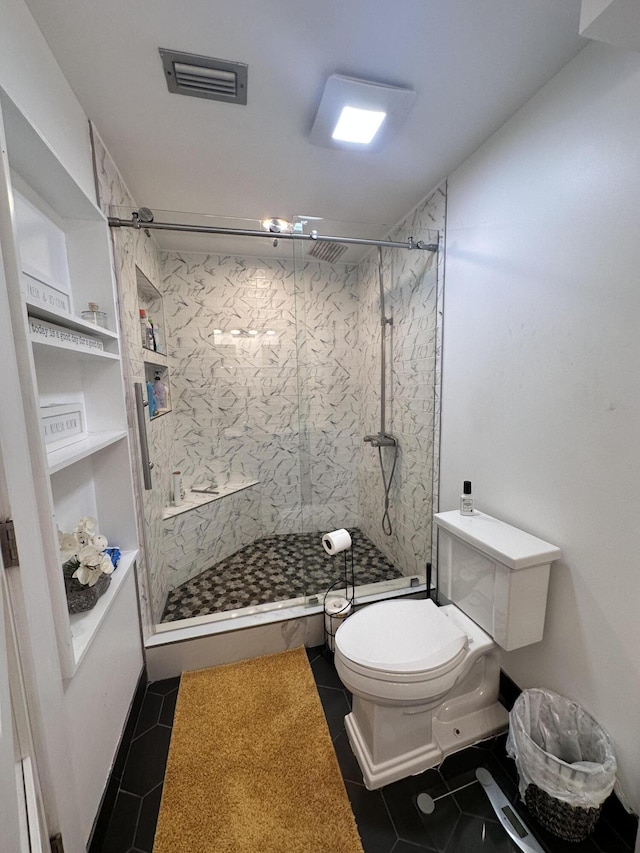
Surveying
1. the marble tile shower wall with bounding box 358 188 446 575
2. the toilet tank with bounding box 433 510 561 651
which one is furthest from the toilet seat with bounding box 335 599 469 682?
the marble tile shower wall with bounding box 358 188 446 575

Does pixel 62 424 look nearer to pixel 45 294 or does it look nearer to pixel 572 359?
pixel 45 294

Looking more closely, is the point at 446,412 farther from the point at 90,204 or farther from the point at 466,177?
the point at 90,204

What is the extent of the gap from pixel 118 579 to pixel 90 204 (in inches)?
56.7

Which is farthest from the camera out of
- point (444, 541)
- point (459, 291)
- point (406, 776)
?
point (459, 291)

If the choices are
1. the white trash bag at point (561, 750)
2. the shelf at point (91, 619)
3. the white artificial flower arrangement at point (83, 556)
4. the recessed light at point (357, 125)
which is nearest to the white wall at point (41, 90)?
the recessed light at point (357, 125)

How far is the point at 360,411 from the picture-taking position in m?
2.77

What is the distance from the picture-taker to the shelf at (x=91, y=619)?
974 mm

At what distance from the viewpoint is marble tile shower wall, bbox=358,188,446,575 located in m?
1.94

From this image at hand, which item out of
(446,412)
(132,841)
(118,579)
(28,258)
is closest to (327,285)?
(446,412)

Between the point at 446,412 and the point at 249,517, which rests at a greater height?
the point at 446,412

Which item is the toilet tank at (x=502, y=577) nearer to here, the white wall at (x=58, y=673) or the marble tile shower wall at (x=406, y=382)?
the marble tile shower wall at (x=406, y=382)

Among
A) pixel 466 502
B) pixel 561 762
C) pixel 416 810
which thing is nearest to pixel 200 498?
pixel 466 502

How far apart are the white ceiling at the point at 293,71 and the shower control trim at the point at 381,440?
62.0 inches

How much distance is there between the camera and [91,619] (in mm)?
1082
